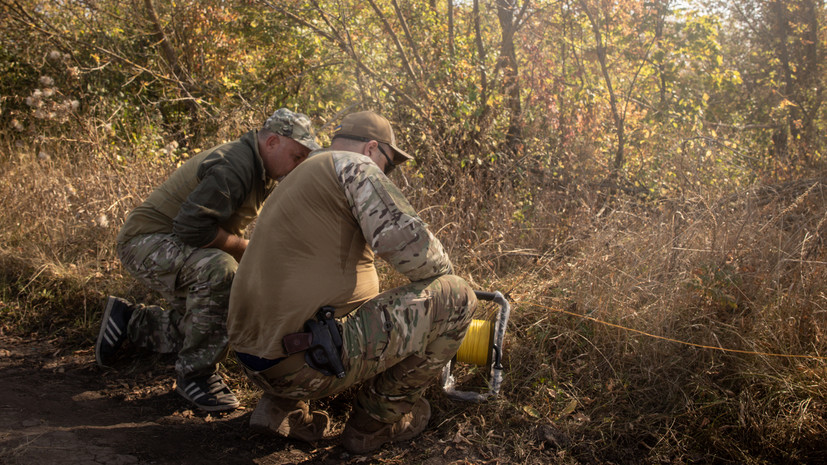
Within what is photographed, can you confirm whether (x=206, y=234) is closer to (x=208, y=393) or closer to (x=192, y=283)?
(x=192, y=283)

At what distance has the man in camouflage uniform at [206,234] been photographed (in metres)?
3.29

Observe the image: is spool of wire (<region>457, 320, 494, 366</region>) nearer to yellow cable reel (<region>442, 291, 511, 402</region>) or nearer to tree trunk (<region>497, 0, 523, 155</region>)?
yellow cable reel (<region>442, 291, 511, 402</region>)

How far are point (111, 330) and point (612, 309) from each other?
3.30 metres

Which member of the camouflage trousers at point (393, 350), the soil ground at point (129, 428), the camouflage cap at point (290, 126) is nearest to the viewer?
the camouflage trousers at point (393, 350)

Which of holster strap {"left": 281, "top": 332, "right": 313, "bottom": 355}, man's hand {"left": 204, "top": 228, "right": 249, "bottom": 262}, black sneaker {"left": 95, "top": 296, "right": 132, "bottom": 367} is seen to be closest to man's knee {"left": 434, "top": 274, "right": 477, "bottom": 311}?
holster strap {"left": 281, "top": 332, "right": 313, "bottom": 355}

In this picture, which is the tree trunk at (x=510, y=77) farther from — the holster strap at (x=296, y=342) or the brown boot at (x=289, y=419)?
the holster strap at (x=296, y=342)

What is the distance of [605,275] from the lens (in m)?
3.87

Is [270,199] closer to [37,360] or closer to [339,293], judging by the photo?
[339,293]

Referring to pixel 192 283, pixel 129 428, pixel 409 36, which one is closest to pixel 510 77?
pixel 409 36

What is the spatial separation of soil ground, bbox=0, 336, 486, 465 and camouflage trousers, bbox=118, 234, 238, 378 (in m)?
0.33

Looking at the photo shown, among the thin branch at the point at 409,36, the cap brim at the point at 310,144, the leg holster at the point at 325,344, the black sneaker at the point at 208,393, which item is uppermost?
the thin branch at the point at 409,36

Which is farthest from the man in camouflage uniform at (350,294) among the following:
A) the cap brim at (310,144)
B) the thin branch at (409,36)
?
the thin branch at (409,36)

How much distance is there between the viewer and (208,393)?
3.37 meters

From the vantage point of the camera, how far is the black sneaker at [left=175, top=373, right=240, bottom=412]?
10.9 feet
